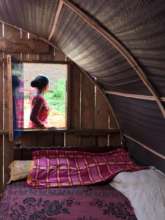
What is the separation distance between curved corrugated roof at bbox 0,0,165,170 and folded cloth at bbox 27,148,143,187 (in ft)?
1.23

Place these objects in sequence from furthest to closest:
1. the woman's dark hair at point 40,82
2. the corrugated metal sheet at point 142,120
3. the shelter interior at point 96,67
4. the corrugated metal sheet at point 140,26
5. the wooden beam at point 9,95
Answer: the woman's dark hair at point 40,82 < the wooden beam at point 9,95 < the corrugated metal sheet at point 142,120 < the shelter interior at point 96,67 < the corrugated metal sheet at point 140,26

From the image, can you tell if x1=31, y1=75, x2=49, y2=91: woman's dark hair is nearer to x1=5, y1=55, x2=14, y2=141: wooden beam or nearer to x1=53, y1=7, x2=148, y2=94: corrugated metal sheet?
x1=5, y1=55, x2=14, y2=141: wooden beam

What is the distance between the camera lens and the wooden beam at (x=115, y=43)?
2086 millimetres

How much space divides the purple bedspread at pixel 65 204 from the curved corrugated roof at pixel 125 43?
0.73m

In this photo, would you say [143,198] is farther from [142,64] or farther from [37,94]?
[37,94]

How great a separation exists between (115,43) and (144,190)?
4.37 ft

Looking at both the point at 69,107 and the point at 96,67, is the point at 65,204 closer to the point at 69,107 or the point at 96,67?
the point at 96,67

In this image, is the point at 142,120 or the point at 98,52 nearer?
the point at 98,52

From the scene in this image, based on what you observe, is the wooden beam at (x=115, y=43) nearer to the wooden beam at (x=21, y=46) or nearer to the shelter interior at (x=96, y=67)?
the shelter interior at (x=96, y=67)

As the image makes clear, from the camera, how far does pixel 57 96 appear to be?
430 cm

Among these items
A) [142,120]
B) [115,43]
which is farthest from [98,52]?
[142,120]

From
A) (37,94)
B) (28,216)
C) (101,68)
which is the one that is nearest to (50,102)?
(37,94)

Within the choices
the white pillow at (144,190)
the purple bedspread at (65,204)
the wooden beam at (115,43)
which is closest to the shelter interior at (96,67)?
the wooden beam at (115,43)

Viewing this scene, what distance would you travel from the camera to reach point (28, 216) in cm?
259
